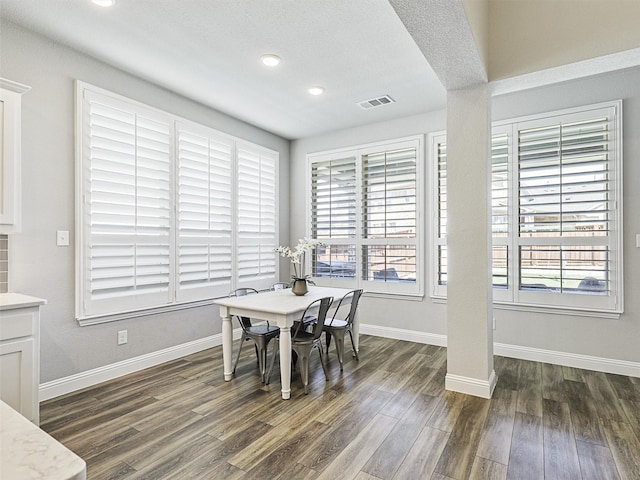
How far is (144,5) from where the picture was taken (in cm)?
246

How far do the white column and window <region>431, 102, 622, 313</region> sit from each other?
113 centimetres

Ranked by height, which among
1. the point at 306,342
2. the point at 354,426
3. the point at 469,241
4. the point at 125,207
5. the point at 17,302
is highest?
the point at 125,207

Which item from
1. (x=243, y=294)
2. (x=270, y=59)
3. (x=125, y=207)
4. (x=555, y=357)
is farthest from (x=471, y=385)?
(x=125, y=207)

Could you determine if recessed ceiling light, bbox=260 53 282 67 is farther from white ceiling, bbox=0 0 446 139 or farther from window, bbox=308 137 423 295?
window, bbox=308 137 423 295

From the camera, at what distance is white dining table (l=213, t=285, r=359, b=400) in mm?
2914

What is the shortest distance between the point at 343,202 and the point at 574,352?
125 inches

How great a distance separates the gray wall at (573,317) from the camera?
337cm

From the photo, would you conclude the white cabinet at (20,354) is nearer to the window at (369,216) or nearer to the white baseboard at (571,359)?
the window at (369,216)

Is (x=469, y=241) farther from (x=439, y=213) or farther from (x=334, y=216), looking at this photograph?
(x=334, y=216)

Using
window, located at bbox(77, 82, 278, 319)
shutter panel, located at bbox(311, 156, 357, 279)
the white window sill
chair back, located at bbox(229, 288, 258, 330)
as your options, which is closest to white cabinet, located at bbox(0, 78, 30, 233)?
window, located at bbox(77, 82, 278, 319)

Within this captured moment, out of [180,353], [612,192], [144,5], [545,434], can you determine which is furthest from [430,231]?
[144,5]

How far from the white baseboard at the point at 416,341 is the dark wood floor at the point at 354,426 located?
0.32 feet

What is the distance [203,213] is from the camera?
418cm

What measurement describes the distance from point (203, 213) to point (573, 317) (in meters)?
4.11
